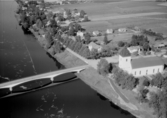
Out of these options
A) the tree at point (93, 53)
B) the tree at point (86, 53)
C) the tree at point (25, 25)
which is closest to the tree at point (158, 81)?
the tree at point (93, 53)

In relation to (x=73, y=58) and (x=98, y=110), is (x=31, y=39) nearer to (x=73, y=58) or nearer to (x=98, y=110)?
(x=73, y=58)

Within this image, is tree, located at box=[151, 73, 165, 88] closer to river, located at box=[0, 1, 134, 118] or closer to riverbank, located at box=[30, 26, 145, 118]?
riverbank, located at box=[30, 26, 145, 118]

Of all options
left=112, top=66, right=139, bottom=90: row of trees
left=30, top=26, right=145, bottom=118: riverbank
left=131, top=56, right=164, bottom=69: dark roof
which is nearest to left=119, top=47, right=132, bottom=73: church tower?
left=131, top=56, right=164, bottom=69: dark roof

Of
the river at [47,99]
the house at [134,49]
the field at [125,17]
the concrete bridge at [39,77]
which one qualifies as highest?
the field at [125,17]

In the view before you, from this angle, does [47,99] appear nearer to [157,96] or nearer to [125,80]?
[125,80]

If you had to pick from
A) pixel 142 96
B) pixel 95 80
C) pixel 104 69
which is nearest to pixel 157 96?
pixel 142 96

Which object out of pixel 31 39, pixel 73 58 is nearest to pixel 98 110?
pixel 73 58

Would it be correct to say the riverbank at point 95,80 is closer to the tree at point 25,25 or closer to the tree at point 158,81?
the tree at point 158,81
